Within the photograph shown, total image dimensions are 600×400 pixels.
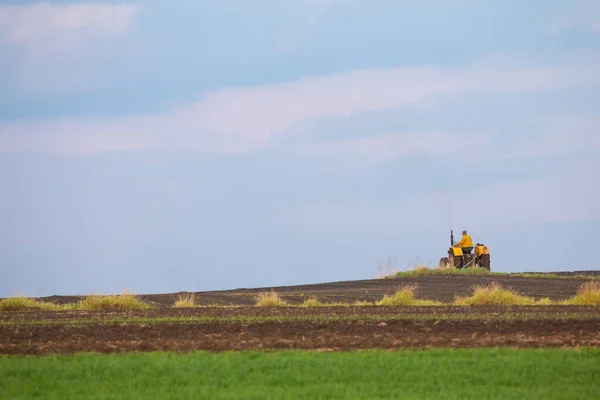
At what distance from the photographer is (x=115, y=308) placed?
104 ft

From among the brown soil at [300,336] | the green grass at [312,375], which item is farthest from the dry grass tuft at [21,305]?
the green grass at [312,375]

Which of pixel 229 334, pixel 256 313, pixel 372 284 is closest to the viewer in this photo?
pixel 229 334

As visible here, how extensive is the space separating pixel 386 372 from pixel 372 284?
3322 centimetres

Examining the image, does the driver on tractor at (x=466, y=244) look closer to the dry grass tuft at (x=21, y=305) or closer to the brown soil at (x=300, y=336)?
the dry grass tuft at (x=21, y=305)

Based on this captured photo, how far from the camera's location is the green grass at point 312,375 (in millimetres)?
13258

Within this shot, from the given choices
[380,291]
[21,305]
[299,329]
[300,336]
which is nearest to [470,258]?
[380,291]

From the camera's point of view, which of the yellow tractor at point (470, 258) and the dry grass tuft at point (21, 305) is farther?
the yellow tractor at point (470, 258)

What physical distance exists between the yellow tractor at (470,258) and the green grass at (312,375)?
36.0 meters

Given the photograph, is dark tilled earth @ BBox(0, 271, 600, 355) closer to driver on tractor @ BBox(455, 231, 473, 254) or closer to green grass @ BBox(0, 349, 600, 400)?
green grass @ BBox(0, 349, 600, 400)

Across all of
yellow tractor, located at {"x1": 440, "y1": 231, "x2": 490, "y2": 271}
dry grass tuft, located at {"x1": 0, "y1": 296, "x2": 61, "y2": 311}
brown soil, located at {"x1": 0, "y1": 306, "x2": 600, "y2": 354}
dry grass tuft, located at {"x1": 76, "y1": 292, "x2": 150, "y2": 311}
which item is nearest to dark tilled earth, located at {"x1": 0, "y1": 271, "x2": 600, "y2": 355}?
brown soil, located at {"x1": 0, "y1": 306, "x2": 600, "y2": 354}

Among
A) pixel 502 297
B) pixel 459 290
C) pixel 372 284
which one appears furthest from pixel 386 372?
pixel 372 284

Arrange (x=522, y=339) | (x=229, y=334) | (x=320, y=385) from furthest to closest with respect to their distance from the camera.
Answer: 1. (x=229, y=334)
2. (x=522, y=339)
3. (x=320, y=385)

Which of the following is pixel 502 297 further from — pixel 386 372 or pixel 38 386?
pixel 38 386

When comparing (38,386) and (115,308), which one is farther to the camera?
(115,308)
